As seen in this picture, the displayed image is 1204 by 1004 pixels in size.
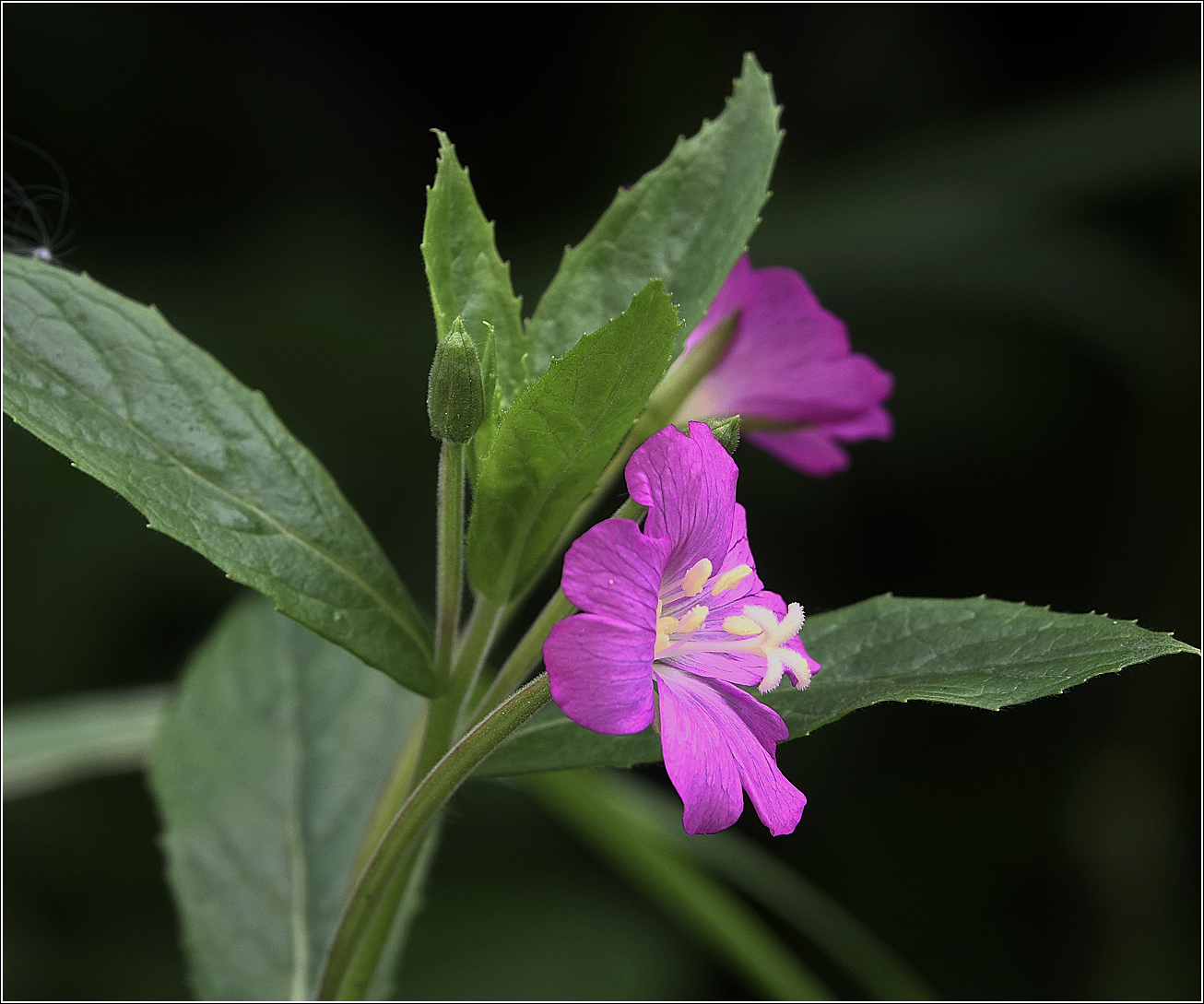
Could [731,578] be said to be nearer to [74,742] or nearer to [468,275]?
[468,275]

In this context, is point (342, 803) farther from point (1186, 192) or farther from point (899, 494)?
point (1186, 192)

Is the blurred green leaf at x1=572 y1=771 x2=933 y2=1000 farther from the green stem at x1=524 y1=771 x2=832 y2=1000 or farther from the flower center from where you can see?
the flower center

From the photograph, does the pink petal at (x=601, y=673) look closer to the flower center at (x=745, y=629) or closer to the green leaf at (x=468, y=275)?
the flower center at (x=745, y=629)

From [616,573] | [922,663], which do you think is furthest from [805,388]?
[616,573]

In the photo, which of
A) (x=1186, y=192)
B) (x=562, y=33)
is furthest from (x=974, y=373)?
(x=562, y=33)

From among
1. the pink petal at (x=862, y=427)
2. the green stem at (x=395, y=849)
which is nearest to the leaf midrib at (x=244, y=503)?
the green stem at (x=395, y=849)

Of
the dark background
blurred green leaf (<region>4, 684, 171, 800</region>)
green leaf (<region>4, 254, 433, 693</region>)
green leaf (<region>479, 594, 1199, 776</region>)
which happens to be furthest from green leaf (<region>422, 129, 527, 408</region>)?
the dark background
